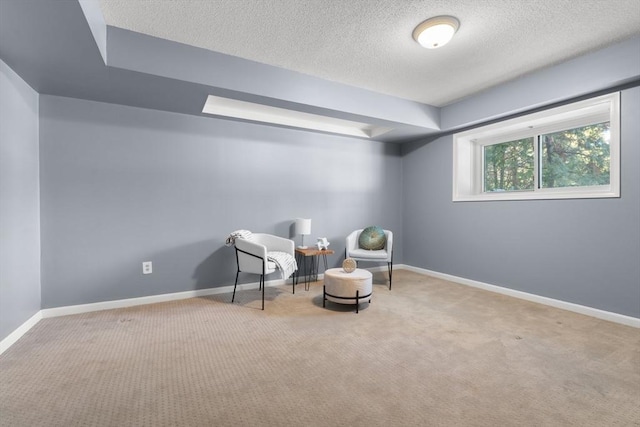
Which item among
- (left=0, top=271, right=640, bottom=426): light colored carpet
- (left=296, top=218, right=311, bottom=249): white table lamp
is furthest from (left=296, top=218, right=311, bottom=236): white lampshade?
(left=0, top=271, right=640, bottom=426): light colored carpet

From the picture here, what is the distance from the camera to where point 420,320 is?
2.81 metres

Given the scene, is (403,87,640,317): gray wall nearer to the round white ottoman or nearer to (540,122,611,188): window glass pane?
(540,122,611,188): window glass pane

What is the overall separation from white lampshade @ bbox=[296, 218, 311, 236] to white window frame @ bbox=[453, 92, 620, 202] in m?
2.16

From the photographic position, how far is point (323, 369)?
1.95 metres

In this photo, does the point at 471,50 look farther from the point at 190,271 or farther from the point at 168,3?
the point at 190,271

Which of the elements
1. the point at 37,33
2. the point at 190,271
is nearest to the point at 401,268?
the point at 190,271

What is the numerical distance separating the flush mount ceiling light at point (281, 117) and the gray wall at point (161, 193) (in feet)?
0.46

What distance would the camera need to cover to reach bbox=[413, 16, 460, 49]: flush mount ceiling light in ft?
7.25

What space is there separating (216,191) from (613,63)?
413 cm

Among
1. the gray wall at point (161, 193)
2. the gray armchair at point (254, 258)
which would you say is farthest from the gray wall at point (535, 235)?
the gray armchair at point (254, 258)

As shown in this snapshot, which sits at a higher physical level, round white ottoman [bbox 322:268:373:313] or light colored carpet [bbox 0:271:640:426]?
round white ottoman [bbox 322:268:373:313]

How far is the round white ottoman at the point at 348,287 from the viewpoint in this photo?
9.91 feet

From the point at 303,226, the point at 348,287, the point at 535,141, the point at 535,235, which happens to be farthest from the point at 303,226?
the point at 535,141

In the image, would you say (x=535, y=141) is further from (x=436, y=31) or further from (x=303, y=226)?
(x=303, y=226)
